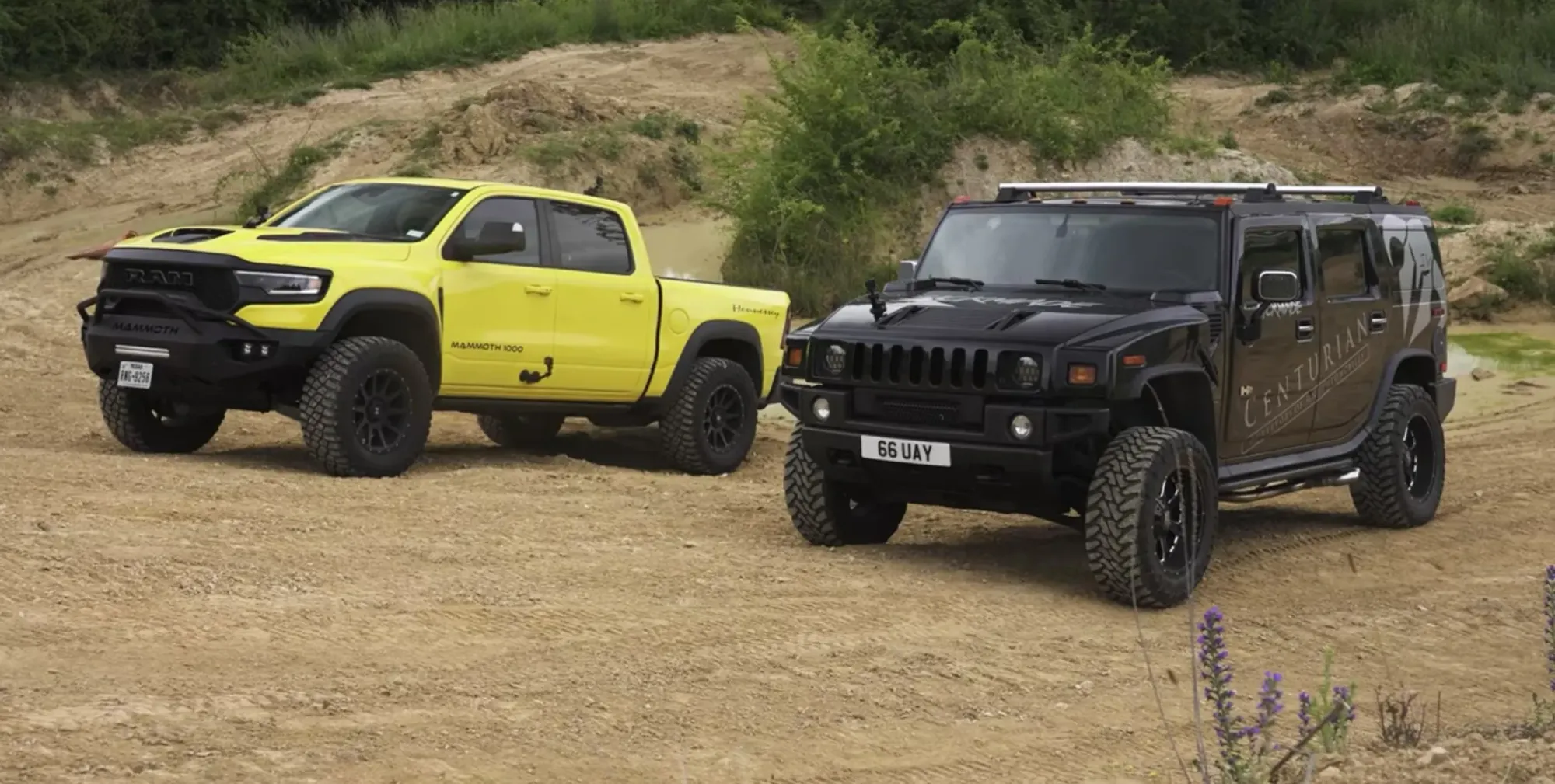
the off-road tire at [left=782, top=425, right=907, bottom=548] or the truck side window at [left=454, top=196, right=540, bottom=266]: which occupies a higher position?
the truck side window at [left=454, top=196, right=540, bottom=266]

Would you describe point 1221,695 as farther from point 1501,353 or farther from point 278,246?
point 1501,353

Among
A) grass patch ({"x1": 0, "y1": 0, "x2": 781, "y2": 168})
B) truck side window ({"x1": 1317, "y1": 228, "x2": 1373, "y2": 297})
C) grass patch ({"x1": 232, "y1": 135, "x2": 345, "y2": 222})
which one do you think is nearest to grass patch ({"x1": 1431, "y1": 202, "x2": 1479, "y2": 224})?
grass patch ({"x1": 0, "y1": 0, "x2": 781, "y2": 168})

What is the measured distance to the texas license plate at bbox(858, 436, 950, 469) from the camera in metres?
9.09

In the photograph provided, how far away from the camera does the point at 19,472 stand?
34.8 feet

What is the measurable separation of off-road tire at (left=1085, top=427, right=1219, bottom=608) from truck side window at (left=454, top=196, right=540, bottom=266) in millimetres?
4774

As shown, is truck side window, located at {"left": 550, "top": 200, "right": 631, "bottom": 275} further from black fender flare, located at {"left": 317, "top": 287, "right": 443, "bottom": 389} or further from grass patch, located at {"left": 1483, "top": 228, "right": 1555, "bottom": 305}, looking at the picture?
grass patch, located at {"left": 1483, "top": 228, "right": 1555, "bottom": 305}

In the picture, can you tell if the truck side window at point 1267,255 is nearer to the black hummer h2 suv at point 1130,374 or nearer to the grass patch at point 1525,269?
the black hummer h2 suv at point 1130,374

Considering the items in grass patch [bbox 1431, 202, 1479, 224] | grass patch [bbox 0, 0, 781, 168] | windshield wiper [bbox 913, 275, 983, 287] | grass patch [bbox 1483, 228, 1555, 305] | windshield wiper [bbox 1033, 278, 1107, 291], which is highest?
grass patch [bbox 0, 0, 781, 168]

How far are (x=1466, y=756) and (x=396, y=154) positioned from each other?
73.7 ft

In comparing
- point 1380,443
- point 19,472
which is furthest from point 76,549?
point 1380,443

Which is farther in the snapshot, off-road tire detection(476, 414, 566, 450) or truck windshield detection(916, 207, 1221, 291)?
off-road tire detection(476, 414, 566, 450)

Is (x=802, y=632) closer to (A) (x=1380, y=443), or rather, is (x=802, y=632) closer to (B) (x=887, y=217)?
(A) (x=1380, y=443)

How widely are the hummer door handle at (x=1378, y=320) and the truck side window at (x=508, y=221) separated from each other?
4875 millimetres

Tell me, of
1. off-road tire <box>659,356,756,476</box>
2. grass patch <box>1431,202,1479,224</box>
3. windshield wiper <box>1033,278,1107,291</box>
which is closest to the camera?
windshield wiper <box>1033,278,1107,291</box>
